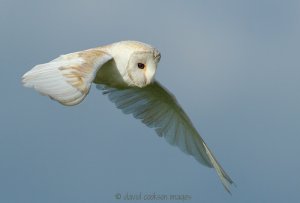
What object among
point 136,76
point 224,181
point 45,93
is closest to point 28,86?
point 45,93

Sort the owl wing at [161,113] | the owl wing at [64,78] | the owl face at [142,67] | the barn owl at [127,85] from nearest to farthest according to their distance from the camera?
the owl wing at [64,78], the barn owl at [127,85], the owl face at [142,67], the owl wing at [161,113]

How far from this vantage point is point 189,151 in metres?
16.8

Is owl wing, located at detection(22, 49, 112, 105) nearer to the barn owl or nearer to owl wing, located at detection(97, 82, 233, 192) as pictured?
the barn owl

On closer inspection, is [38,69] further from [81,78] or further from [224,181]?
[224,181]

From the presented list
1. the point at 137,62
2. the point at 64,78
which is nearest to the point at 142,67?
the point at 137,62

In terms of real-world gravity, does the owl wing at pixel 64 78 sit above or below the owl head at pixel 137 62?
below

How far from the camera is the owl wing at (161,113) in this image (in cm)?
1669

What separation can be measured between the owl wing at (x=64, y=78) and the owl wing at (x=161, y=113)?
3309mm

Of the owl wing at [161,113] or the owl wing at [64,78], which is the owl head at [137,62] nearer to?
the owl wing at [64,78]

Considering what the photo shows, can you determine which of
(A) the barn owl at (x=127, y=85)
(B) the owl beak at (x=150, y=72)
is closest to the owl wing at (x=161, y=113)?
(A) the barn owl at (x=127, y=85)

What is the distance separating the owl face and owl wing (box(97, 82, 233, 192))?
192 centimetres

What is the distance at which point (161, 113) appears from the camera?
1684 centimetres

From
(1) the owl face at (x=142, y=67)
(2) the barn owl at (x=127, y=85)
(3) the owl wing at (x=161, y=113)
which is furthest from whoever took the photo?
(3) the owl wing at (x=161, y=113)

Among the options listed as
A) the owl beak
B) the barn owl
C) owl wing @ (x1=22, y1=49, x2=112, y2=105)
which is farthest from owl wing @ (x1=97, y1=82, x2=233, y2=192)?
owl wing @ (x1=22, y1=49, x2=112, y2=105)
